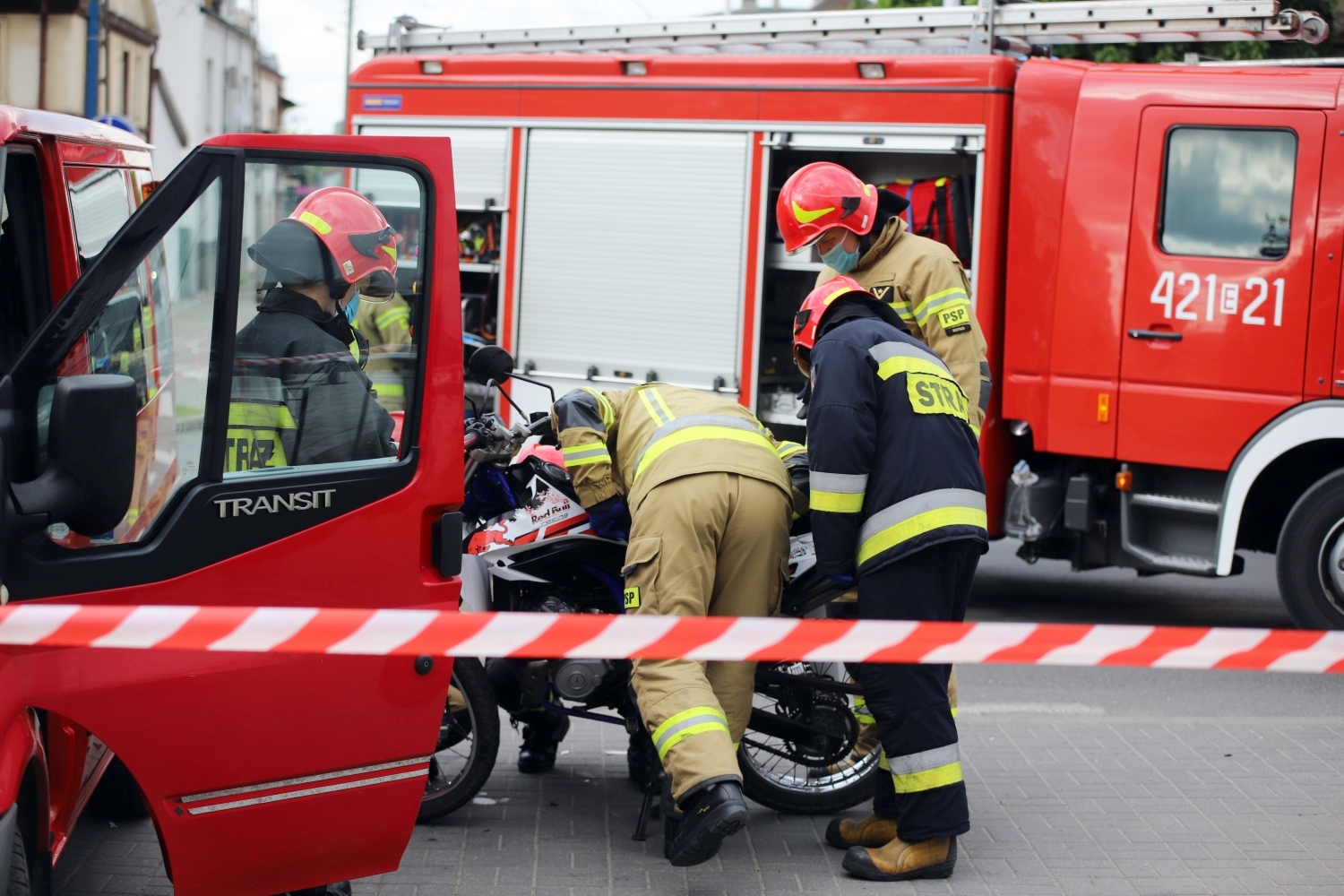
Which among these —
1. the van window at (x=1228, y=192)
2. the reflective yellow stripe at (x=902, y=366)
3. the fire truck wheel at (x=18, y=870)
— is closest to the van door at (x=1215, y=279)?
the van window at (x=1228, y=192)

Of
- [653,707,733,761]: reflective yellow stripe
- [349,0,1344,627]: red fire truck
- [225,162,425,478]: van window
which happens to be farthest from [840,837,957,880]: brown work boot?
[349,0,1344,627]: red fire truck

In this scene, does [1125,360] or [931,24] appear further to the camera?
[931,24]

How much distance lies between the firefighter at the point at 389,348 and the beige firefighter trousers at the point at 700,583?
3.29 feet

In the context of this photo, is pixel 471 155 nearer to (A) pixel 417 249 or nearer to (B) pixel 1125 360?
(B) pixel 1125 360

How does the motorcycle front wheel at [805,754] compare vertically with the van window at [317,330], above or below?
below

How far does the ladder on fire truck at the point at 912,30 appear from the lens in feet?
21.6

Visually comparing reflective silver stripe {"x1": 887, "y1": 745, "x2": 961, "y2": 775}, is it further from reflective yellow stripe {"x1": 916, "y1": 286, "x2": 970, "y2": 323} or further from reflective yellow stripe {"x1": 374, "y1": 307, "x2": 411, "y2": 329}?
reflective yellow stripe {"x1": 916, "y1": 286, "x2": 970, "y2": 323}

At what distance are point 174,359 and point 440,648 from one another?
0.82m

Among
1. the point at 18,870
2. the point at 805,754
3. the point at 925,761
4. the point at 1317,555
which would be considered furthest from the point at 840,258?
the point at 18,870

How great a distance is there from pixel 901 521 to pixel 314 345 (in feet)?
5.62

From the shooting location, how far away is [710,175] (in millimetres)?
7602

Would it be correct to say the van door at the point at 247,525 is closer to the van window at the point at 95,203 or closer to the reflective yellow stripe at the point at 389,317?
the reflective yellow stripe at the point at 389,317

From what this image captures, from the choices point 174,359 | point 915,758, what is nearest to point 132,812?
point 174,359

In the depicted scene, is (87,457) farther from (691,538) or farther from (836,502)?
(836,502)
